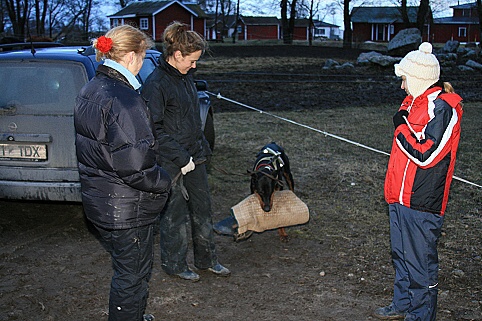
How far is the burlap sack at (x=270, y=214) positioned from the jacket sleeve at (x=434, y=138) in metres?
1.99

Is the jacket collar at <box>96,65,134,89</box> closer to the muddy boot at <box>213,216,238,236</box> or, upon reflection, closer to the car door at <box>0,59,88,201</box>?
the car door at <box>0,59,88,201</box>

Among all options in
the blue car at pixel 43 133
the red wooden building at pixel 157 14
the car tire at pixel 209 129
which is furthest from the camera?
the red wooden building at pixel 157 14

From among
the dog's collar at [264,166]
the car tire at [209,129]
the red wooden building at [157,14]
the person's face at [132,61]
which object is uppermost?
the red wooden building at [157,14]

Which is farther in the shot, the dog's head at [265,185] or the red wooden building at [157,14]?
the red wooden building at [157,14]

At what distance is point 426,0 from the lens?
114ft

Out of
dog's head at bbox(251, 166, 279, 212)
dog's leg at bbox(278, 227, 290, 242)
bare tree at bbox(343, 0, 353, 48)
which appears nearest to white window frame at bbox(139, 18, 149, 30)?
bare tree at bbox(343, 0, 353, 48)

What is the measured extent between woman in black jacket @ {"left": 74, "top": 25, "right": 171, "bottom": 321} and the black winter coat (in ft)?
2.66

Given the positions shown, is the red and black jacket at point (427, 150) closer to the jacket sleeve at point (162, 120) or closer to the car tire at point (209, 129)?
the jacket sleeve at point (162, 120)

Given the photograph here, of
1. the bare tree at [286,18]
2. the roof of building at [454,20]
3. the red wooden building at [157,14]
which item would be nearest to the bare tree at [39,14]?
the red wooden building at [157,14]

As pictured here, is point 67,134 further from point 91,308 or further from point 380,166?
point 380,166

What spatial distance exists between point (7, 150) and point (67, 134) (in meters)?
0.61

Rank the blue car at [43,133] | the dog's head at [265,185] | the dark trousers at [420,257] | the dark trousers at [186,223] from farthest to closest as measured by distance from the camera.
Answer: the dog's head at [265,185] → the blue car at [43,133] → the dark trousers at [186,223] → the dark trousers at [420,257]

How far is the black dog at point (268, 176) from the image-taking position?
5.31 m

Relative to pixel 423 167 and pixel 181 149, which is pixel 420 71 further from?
pixel 181 149
